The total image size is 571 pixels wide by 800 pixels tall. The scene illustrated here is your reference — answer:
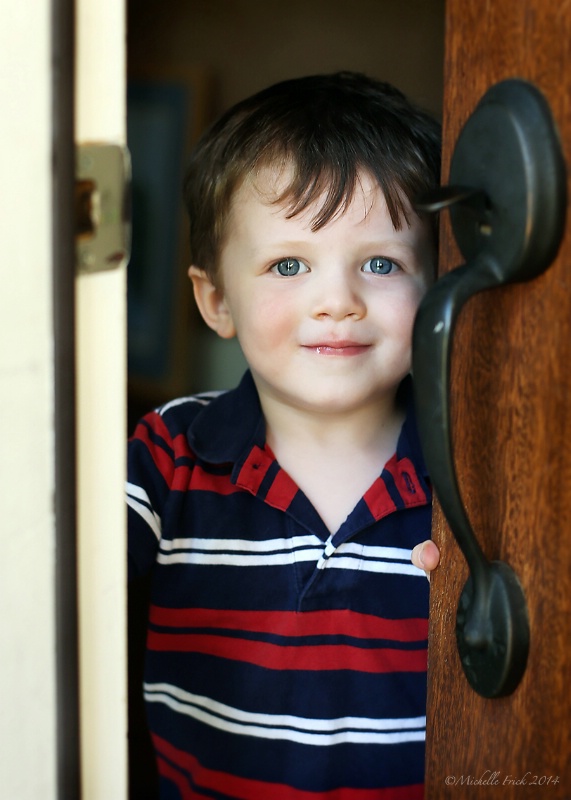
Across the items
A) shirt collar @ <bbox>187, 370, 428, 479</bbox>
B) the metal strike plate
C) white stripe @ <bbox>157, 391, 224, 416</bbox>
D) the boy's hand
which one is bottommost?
the boy's hand

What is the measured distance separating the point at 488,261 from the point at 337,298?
1.83 ft

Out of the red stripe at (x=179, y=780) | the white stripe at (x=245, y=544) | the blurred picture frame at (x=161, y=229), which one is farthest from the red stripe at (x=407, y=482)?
the blurred picture frame at (x=161, y=229)

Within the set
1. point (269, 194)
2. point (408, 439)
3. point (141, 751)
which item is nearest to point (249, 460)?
point (408, 439)

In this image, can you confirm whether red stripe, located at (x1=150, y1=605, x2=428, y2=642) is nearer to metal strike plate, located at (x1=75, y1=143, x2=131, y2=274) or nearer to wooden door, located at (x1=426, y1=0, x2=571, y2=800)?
wooden door, located at (x1=426, y1=0, x2=571, y2=800)

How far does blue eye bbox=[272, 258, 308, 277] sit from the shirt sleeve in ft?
0.93

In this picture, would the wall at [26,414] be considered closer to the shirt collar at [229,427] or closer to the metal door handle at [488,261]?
the metal door handle at [488,261]

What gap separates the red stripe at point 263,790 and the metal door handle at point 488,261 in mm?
626

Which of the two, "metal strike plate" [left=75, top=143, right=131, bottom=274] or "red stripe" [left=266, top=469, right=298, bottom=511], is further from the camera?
"red stripe" [left=266, top=469, right=298, bottom=511]

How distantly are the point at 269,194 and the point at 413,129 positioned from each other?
0.79 ft

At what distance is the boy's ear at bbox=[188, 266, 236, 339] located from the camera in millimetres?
1369

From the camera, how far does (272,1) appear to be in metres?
2.63

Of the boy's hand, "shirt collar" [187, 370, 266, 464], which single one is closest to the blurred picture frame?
"shirt collar" [187, 370, 266, 464]

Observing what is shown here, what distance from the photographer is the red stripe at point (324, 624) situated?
3.81 ft

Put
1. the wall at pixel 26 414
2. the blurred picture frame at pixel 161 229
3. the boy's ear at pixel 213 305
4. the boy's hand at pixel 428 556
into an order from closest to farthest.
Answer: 1. the wall at pixel 26 414
2. the boy's hand at pixel 428 556
3. the boy's ear at pixel 213 305
4. the blurred picture frame at pixel 161 229
